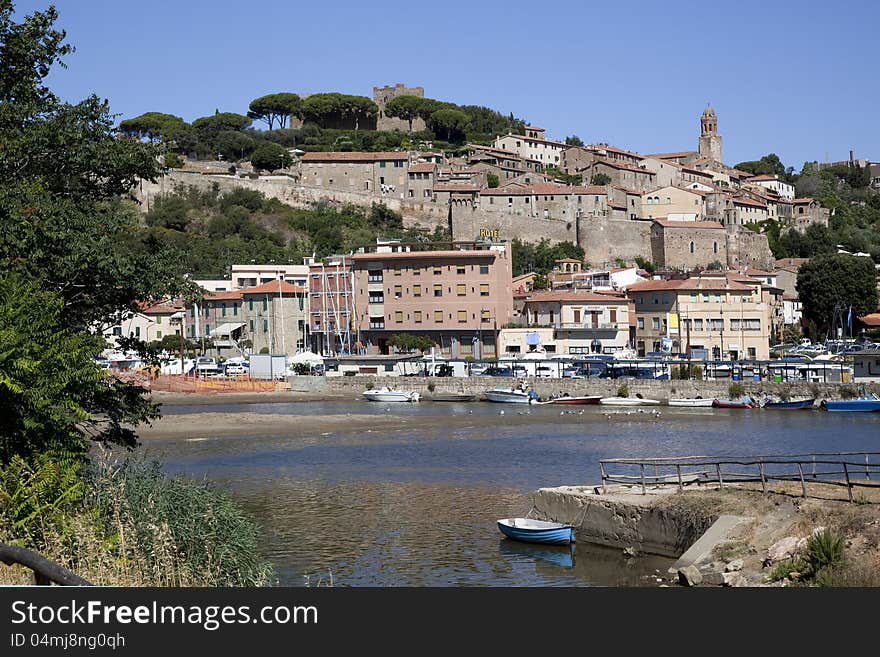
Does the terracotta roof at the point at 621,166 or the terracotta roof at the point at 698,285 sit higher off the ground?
the terracotta roof at the point at 621,166

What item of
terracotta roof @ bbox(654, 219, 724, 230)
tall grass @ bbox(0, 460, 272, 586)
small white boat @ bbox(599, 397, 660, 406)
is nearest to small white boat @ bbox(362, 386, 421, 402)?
small white boat @ bbox(599, 397, 660, 406)

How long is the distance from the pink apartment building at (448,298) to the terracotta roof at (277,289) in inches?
231

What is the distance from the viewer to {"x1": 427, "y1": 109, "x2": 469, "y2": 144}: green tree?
138 metres

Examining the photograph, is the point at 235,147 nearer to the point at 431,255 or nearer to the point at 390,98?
the point at 390,98

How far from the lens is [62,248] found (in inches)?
656

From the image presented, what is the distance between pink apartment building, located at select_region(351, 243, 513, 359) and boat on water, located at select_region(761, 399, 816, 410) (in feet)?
67.2

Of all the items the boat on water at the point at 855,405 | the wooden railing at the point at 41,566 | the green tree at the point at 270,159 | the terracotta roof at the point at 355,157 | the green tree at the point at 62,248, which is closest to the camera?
the wooden railing at the point at 41,566

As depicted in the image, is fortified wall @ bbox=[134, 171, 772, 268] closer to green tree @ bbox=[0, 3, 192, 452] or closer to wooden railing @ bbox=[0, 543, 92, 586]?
green tree @ bbox=[0, 3, 192, 452]

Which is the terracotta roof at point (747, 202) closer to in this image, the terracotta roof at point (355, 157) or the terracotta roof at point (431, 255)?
the terracotta roof at point (355, 157)

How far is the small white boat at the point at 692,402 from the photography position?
53.4 metres

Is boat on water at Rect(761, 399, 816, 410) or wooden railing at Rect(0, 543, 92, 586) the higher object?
wooden railing at Rect(0, 543, 92, 586)

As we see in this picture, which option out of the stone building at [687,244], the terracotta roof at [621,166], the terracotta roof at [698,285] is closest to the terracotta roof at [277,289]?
the terracotta roof at [698,285]

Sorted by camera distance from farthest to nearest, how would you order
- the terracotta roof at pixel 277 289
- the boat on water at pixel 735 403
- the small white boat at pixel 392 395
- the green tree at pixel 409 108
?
1. the green tree at pixel 409 108
2. the terracotta roof at pixel 277 289
3. the small white boat at pixel 392 395
4. the boat on water at pixel 735 403
